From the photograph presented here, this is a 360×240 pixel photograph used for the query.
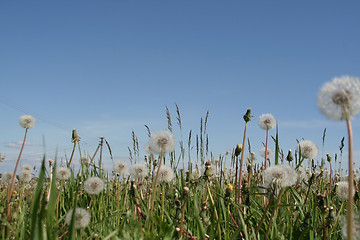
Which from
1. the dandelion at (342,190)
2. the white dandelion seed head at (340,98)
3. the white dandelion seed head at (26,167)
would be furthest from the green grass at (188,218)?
the white dandelion seed head at (340,98)

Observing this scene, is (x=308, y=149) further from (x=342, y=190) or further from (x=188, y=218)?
(x=188, y=218)

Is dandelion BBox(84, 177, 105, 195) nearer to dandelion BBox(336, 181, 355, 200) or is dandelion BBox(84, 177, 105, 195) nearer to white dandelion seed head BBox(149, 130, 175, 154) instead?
white dandelion seed head BBox(149, 130, 175, 154)

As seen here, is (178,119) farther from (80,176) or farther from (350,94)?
(350,94)

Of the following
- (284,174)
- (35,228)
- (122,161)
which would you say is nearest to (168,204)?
(122,161)

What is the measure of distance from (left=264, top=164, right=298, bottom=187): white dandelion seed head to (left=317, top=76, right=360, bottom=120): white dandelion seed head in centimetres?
91

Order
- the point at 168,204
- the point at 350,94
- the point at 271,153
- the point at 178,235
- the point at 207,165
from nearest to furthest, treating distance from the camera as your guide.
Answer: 1. the point at 350,94
2. the point at 178,235
3. the point at 207,165
4. the point at 168,204
5. the point at 271,153

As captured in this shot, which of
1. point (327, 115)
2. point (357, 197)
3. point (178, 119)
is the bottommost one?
point (357, 197)

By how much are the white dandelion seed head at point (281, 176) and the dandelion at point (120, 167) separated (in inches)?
73.7

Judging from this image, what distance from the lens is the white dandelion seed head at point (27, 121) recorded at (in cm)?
429

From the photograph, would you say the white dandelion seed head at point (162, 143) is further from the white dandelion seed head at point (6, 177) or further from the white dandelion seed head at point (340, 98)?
the white dandelion seed head at point (6, 177)

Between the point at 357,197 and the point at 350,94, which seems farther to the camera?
the point at 357,197

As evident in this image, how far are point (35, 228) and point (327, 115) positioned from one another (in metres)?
1.26

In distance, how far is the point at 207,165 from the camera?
7.86 feet

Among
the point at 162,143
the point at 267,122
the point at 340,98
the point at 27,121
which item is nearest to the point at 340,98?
the point at 340,98
